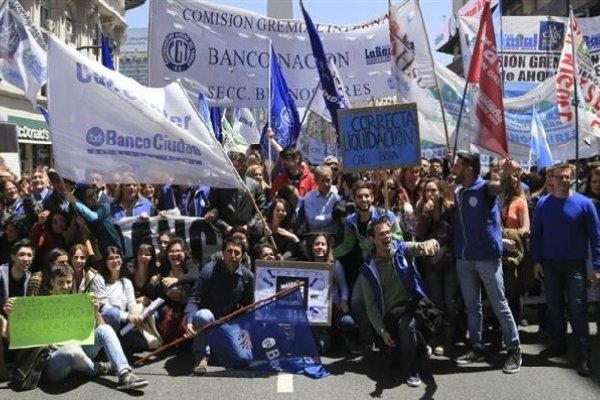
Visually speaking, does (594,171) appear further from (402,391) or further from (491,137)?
(402,391)

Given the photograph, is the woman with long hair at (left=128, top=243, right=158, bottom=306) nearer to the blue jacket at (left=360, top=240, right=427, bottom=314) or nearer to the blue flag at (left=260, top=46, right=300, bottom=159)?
the blue jacket at (left=360, top=240, right=427, bottom=314)

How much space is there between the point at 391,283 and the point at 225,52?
4688mm

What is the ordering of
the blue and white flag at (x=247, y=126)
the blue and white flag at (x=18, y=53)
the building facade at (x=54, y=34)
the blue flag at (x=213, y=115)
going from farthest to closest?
the building facade at (x=54, y=34) < the blue and white flag at (x=247, y=126) < the blue and white flag at (x=18, y=53) < the blue flag at (x=213, y=115)

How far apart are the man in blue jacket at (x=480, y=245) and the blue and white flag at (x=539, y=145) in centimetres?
641

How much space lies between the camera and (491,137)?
273 inches

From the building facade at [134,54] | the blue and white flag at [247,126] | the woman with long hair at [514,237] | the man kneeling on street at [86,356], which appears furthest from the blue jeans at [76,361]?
the building facade at [134,54]

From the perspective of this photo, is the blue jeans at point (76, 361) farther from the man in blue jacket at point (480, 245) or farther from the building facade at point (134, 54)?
the building facade at point (134, 54)

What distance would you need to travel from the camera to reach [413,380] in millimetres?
5879

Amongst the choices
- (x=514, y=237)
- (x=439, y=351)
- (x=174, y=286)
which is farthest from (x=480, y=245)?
(x=174, y=286)

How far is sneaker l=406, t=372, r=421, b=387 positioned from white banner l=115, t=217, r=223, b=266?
2.77 m

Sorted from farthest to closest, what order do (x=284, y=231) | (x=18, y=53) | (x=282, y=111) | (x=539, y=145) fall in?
(x=539, y=145) → (x=18, y=53) → (x=282, y=111) → (x=284, y=231)

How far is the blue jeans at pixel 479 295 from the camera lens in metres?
6.27

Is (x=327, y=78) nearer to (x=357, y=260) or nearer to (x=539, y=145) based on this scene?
(x=357, y=260)

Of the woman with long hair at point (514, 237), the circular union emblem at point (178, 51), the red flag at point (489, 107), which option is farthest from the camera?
the circular union emblem at point (178, 51)
